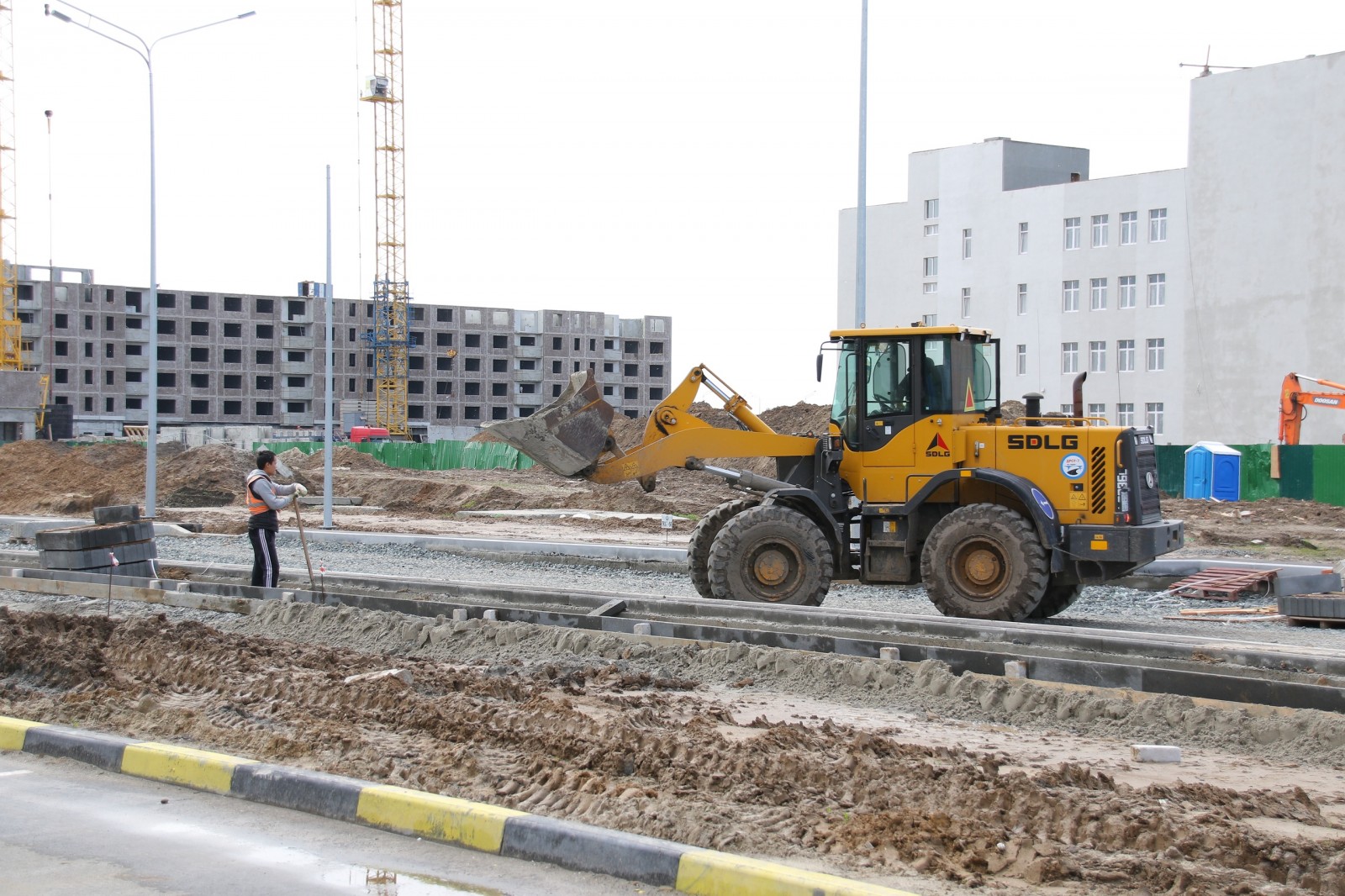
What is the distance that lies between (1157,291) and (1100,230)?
4.00m

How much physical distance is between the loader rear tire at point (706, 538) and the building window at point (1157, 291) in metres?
49.8

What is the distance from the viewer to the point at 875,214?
72.6 meters

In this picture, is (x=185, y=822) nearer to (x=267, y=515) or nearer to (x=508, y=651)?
(x=508, y=651)

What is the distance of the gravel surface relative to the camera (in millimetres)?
13695

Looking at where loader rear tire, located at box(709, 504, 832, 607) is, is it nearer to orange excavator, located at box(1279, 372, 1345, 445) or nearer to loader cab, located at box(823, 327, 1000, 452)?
loader cab, located at box(823, 327, 1000, 452)

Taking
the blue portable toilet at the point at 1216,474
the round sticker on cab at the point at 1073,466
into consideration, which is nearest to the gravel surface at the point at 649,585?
the round sticker on cab at the point at 1073,466

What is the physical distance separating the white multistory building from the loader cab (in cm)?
4292

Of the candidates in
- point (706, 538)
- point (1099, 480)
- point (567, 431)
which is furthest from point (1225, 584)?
point (567, 431)

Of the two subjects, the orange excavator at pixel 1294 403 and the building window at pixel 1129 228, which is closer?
the orange excavator at pixel 1294 403

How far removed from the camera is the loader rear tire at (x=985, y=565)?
40.8 ft

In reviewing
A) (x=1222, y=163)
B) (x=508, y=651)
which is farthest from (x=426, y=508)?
(x=1222, y=163)

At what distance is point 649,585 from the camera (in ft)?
58.5

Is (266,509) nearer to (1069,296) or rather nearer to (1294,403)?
(1294,403)

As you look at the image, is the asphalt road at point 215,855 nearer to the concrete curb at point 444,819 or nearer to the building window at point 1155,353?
the concrete curb at point 444,819
